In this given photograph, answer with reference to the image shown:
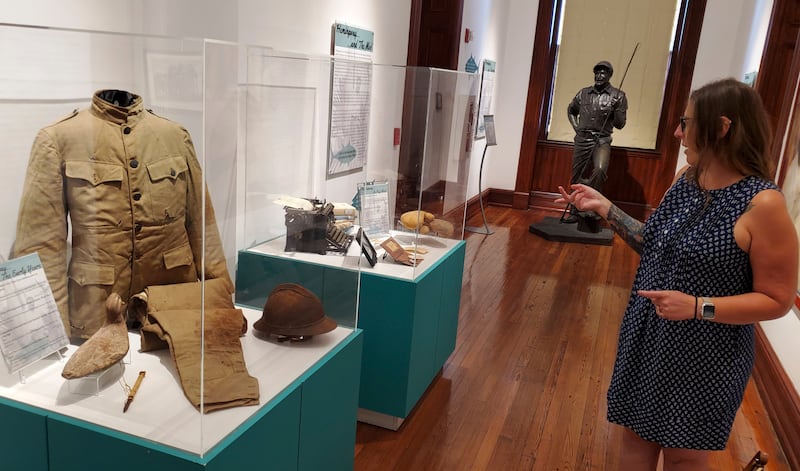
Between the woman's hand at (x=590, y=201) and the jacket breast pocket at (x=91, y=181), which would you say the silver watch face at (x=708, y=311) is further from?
the jacket breast pocket at (x=91, y=181)

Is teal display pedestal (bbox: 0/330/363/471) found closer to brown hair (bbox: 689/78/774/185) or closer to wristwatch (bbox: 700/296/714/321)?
→ wristwatch (bbox: 700/296/714/321)

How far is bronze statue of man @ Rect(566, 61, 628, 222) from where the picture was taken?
6906mm

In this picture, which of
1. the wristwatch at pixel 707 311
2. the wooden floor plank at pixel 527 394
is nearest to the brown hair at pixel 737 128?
the wristwatch at pixel 707 311

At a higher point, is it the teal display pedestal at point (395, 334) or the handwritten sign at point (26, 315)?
the handwritten sign at point (26, 315)

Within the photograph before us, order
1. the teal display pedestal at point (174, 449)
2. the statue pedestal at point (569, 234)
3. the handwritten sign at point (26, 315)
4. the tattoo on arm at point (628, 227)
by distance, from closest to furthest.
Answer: the teal display pedestal at point (174, 449), the handwritten sign at point (26, 315), the tattoo on arm at point (628, 227), the statue pedestal at point (569, 234)

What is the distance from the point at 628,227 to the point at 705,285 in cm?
33

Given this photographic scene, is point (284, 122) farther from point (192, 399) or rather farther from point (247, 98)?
point (192, 399)

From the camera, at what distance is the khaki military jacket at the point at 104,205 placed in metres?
1.42

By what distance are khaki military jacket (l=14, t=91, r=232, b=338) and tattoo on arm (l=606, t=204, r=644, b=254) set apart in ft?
3.83

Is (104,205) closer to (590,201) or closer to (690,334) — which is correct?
(590,201)

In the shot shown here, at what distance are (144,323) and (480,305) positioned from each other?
328 centimetres

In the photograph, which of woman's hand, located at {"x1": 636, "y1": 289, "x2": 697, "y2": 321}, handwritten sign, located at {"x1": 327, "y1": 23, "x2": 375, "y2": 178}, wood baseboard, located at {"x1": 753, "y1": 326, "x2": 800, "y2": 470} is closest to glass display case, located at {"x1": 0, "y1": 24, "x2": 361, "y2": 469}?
handwritten sign, located at {"x1": 327, "y1": 23, "x2": 375, "y2": 178}

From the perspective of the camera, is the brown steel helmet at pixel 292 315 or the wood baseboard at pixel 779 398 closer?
the brown steel helmet at pixel 292 315

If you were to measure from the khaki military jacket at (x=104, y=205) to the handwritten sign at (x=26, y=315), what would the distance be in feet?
0.08
